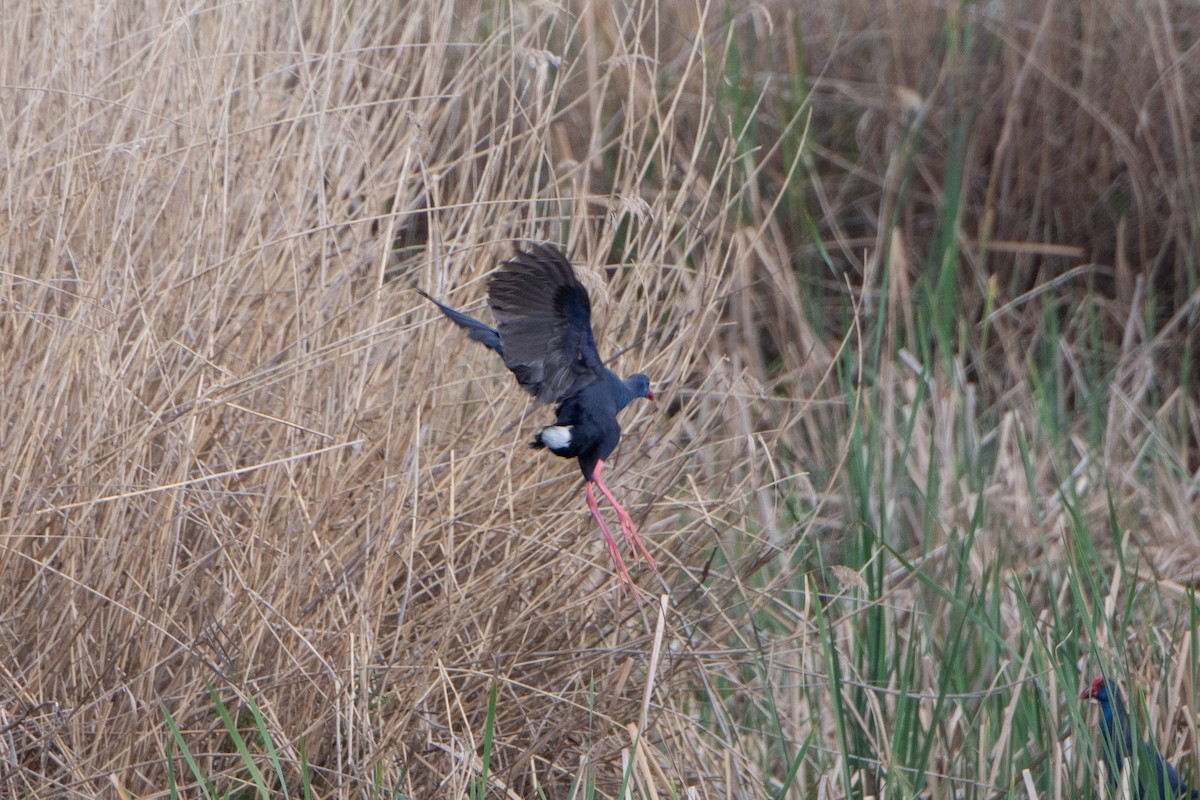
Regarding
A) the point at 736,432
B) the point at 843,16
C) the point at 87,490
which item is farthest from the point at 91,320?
the point at 843,16

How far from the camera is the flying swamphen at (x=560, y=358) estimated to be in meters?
1.68

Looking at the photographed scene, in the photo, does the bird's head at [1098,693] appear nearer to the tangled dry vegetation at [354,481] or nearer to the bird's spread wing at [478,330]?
the tangled dry vegetation at [354,481]

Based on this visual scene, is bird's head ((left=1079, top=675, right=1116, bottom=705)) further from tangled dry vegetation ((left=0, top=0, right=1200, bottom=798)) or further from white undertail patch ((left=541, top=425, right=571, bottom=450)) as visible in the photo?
white undertail patch ((left=541, top=425, right=571, bottom=450))

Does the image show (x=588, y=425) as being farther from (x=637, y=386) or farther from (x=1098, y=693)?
(x=1098, y=693)

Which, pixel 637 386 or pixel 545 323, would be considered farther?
pixel 637 386

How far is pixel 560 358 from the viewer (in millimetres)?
1757

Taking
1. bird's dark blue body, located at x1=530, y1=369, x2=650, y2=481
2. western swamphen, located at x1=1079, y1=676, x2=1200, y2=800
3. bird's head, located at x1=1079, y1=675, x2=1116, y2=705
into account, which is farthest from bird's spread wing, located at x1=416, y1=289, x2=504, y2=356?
bird's head, located at x1=1079, y1=675, x2=1116, y2=705

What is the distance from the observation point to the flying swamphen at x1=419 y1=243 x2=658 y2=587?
66.0 inches

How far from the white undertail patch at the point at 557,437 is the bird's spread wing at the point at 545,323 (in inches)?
1.7

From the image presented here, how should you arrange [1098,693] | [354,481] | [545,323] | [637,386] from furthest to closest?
[1098,693] → [354,481] → [637,386] → [545,323]

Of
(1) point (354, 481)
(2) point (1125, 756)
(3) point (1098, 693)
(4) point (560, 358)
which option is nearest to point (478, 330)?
(4) point (560, 358)

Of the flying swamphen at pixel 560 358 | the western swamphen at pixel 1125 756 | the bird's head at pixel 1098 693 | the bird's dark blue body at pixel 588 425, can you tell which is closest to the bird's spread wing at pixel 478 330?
the flying swamphen at pixel 560 358

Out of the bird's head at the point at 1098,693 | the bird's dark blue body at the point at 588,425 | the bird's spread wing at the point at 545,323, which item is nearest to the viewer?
the bird's spread wing at the point at 545,323

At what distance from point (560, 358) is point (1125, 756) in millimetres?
884
